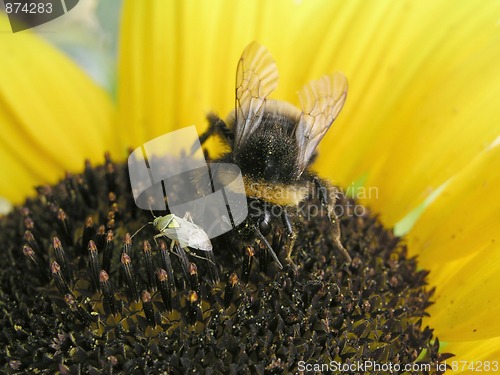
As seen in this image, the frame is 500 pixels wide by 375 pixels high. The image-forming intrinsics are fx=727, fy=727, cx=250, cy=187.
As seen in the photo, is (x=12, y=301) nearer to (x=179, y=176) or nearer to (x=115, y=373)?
(x=115, y=373)

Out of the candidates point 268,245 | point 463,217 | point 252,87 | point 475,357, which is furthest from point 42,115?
point 475,357

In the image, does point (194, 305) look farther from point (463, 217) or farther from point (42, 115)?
point (42, 115)

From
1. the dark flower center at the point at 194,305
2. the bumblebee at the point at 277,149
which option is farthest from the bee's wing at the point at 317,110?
the dark flower center at the point at 194,305

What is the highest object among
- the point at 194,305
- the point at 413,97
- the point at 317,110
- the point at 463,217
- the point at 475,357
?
the point at 317,110

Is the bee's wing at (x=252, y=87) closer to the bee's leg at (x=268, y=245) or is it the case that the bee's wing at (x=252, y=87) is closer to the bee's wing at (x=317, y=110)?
the bee's wing at (x=317, y=110)

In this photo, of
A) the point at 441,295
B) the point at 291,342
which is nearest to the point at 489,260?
the point at 441,295

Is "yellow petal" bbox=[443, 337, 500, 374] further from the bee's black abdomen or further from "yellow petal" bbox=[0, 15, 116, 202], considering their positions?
"yellow petal" bbox=[0, 15, 116, 202]

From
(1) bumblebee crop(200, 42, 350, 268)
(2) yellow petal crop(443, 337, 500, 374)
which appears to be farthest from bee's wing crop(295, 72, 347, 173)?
(2) yellow petal crop(443, 337, 500, 374)
